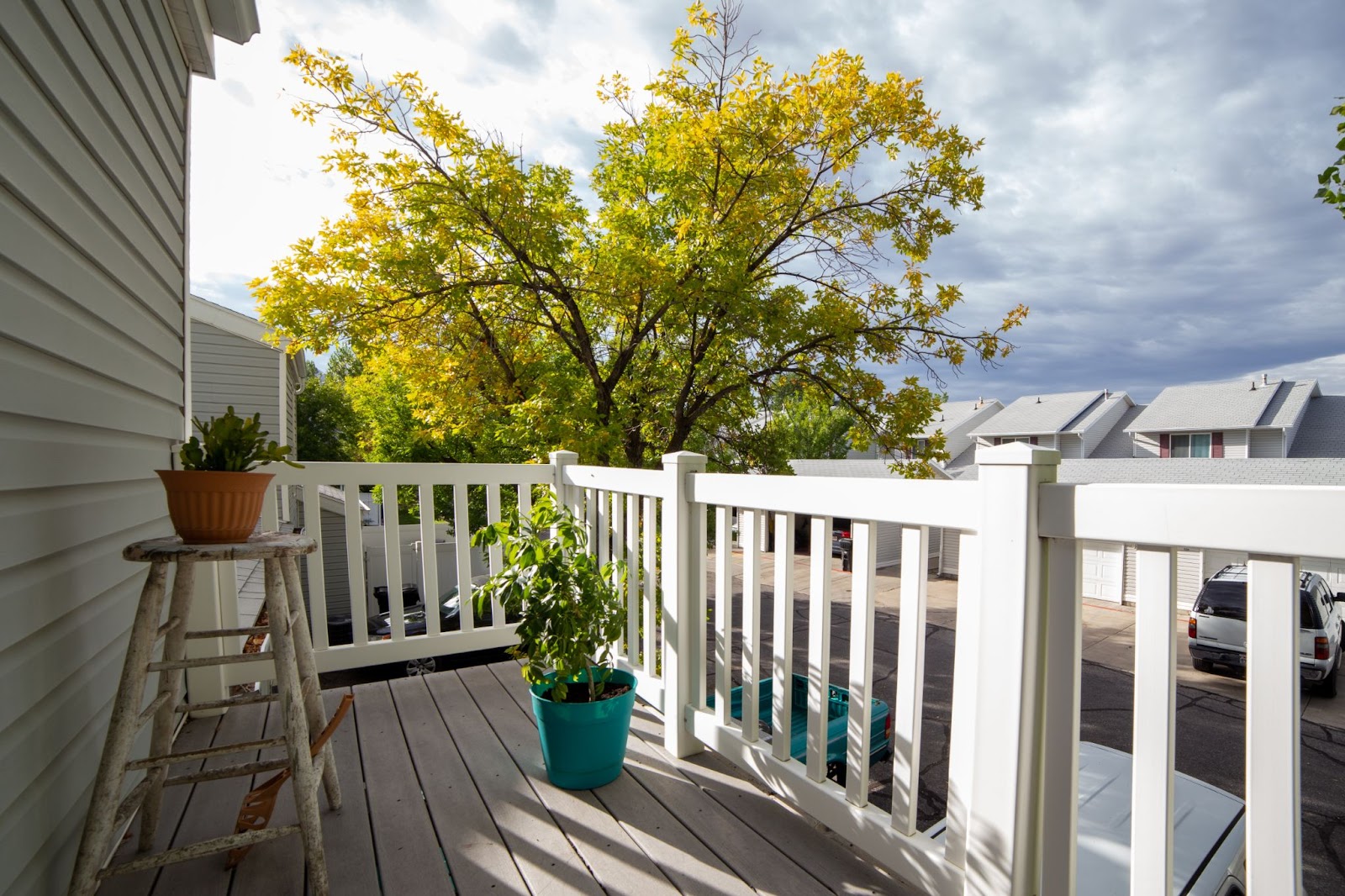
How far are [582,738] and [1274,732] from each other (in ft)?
5.12

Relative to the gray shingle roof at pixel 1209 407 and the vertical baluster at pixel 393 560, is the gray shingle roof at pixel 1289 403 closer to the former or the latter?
the gray shingle roof at pixel 1209 407

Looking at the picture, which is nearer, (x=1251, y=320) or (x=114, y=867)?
(x=114, y=867)

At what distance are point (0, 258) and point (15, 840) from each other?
3.25ft

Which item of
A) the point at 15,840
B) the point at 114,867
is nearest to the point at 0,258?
the point at 15,840

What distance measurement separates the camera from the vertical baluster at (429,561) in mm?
2881

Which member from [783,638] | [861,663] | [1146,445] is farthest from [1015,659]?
[1146,445]

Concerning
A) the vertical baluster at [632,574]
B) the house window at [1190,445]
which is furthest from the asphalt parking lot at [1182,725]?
the house window at [1190,445]

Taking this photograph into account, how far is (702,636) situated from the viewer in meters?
2.16

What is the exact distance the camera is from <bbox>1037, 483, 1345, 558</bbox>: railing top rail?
774mm

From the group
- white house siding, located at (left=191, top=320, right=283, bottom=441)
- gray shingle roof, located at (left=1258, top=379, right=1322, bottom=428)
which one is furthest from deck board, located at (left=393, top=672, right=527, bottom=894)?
gray shingle roof, located at (left=1258, top=379, right=1322, bottom=428)

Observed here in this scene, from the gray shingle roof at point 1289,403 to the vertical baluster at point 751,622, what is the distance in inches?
800

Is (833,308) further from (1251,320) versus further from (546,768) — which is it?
(1251,320)

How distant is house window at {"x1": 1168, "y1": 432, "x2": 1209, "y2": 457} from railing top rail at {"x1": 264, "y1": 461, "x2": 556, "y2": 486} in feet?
66.6

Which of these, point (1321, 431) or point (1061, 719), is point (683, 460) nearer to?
point (1061, 719)
